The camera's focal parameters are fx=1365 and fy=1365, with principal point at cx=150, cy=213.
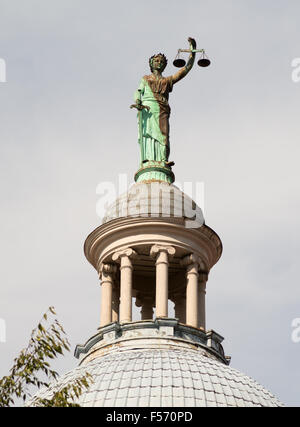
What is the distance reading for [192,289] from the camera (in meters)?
49.2

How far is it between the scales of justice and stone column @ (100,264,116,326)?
3656mm

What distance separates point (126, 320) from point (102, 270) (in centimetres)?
326

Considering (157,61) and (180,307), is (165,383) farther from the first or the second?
(157,61)

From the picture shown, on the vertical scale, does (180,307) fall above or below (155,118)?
below

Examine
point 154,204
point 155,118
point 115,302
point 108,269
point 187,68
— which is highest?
point 187,68

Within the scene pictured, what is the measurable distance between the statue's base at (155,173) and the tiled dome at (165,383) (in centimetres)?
873

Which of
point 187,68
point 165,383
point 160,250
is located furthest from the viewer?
point 187,68

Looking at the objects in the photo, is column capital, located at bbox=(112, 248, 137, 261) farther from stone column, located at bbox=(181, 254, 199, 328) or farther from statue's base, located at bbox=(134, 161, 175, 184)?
statue's base, located at bbox=(134, 161, 175, 184)

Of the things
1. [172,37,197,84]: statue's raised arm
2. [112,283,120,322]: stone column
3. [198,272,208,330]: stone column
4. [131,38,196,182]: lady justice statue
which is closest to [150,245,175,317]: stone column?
[198,272,208,330]: stone column

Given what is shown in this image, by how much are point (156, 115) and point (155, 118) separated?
0.13 metres

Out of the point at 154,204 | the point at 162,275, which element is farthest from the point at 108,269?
the point at 154,204
